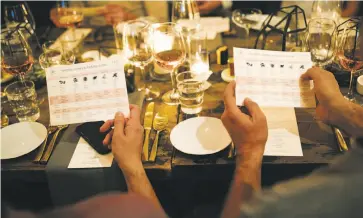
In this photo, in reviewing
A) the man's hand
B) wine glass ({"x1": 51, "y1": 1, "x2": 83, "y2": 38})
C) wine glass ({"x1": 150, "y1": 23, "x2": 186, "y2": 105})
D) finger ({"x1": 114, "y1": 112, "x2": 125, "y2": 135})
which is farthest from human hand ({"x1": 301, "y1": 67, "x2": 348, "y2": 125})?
wine glass ({"x1": 51, "y1": 1, "x2": 83, "y2": 38})

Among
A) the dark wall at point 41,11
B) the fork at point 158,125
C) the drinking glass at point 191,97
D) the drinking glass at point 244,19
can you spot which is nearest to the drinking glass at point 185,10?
the drinking glass at point 244,19

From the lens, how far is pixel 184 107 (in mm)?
1434

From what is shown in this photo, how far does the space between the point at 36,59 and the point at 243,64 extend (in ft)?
3.37

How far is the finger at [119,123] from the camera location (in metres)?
1.21

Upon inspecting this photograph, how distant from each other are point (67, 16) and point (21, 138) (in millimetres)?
875

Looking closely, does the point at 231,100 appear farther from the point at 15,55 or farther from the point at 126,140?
the point at 15,55

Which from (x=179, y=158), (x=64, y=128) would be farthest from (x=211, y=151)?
(x=64, y=128)

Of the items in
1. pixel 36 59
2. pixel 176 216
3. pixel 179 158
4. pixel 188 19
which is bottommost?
pixel 176 216

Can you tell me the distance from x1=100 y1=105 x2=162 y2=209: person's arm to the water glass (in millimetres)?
362

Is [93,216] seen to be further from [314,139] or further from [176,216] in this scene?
[176,216]

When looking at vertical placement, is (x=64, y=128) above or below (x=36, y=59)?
below

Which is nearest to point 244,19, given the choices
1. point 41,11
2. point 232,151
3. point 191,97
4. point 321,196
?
point 191,97

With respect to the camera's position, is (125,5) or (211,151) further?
(125,5)

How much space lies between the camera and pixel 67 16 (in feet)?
6.64
